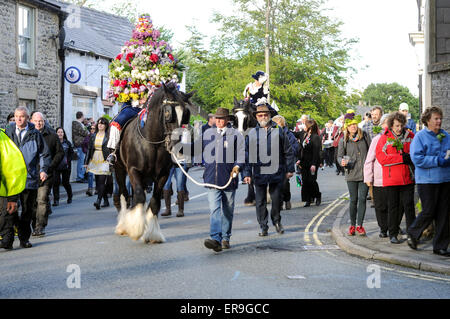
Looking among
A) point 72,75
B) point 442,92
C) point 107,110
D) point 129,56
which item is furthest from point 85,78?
point 442,92

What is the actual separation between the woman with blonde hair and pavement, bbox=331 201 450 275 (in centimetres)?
32

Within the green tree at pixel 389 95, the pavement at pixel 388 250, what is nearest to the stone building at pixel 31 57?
the pavement at pixel 388 250

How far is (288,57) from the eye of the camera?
43812mm

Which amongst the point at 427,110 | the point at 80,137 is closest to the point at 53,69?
the point at 80,137

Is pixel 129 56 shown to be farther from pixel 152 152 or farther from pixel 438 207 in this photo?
pixel 438 207

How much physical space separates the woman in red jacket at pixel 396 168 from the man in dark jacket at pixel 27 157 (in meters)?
5.30

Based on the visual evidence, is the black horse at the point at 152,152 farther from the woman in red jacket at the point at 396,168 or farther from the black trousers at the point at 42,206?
the woman in red jacket at the point at 396,168

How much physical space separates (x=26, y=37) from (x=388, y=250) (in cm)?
1696

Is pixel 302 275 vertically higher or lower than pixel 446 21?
lower

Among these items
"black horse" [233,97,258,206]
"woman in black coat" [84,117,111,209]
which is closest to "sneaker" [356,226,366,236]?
"black horse" [233,97,258,206]

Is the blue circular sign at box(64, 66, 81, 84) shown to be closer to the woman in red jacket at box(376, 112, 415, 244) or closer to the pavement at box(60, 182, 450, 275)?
the pavement at box(60, 182, 450, 275)
